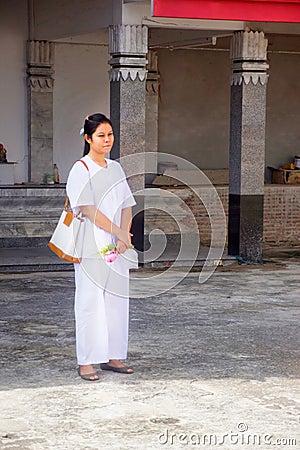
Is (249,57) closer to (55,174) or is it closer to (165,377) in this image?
(55,174)

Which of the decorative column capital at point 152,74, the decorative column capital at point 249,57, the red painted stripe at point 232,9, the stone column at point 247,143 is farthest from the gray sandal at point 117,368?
the decorative column capital at point 152,74

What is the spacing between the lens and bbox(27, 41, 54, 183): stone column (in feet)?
46.3

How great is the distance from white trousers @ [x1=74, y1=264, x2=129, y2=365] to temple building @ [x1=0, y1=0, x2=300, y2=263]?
191 inches

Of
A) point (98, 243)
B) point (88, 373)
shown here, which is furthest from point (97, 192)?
point (88, 373)

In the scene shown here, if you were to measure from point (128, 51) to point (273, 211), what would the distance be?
166 inches

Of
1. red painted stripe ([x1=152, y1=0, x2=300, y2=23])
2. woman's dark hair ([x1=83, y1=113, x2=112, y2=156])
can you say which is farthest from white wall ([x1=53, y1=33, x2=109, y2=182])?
woman's dark hair ([x1=83, y1=113, x2=112, y2=156])

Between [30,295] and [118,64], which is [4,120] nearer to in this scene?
[118,64]

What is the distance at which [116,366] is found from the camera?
6613 mm

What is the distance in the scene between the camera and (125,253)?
6.48 meters

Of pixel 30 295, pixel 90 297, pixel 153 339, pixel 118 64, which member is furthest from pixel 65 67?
pixel 90 297

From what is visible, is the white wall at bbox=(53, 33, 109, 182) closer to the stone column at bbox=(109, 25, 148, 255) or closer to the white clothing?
the stone column at bbox=(109, 25, 148, 255)

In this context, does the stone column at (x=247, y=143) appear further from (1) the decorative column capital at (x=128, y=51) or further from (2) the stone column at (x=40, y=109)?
(2) the stone column at (x=40, y=109)

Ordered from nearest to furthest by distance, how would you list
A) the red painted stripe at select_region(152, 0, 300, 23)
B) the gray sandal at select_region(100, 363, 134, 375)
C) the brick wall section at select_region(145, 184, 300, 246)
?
the gray sandal at select_region(100, 363, 134, 375)
the red painted stripe at select_region(152, 0, 300, 23)
the brick wall section at select_region(145, 184, 300, 246)

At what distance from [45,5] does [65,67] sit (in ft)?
4.81
